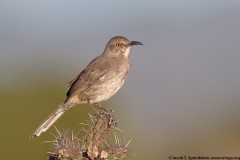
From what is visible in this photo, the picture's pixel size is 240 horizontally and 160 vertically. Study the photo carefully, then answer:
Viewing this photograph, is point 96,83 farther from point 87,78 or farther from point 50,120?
point 50,120

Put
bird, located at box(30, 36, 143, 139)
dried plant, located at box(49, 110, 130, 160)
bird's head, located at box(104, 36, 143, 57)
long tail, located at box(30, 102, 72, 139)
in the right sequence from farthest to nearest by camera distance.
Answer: bird's head, located at box(104, 36, 143, 57) < bird, located at box(30, 36, 143, 139) < long tail, located at box(30, 102, 72, 139) < dried plant, located at box(49, 110, 130, 160)

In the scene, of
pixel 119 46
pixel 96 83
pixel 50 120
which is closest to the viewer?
pixel 50 120

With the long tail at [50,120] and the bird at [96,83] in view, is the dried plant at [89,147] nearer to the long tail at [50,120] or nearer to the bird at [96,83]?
the long tail at [50,120]

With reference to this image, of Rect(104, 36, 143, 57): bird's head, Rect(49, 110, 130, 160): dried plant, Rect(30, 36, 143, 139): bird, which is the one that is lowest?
Rect(49, 110, 130, 160): dried plant

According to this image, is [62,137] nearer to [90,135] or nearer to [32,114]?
[90,135]

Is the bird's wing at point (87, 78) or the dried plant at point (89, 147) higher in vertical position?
the bird's wing at point (87, 78)

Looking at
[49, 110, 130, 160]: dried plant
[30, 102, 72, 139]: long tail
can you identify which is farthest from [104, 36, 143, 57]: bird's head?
[49, 110, 130, 160]: dried plant

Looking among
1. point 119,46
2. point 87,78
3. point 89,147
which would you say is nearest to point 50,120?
point 87,78

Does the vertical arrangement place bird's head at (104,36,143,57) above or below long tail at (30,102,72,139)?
above

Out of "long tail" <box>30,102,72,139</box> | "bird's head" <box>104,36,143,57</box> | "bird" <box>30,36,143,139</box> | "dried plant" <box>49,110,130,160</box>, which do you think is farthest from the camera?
"bird's head" <box>104,36,143,57</box>

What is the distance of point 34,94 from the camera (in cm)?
1936

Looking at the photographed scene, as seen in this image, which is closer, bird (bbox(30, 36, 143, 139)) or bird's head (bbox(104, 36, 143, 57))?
bird (bbox(30, 36, 143, 139))

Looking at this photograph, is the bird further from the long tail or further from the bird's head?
the bird's head

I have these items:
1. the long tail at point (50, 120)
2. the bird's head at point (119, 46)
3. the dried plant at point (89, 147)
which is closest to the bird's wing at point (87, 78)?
the long tail at point (50, 120)
